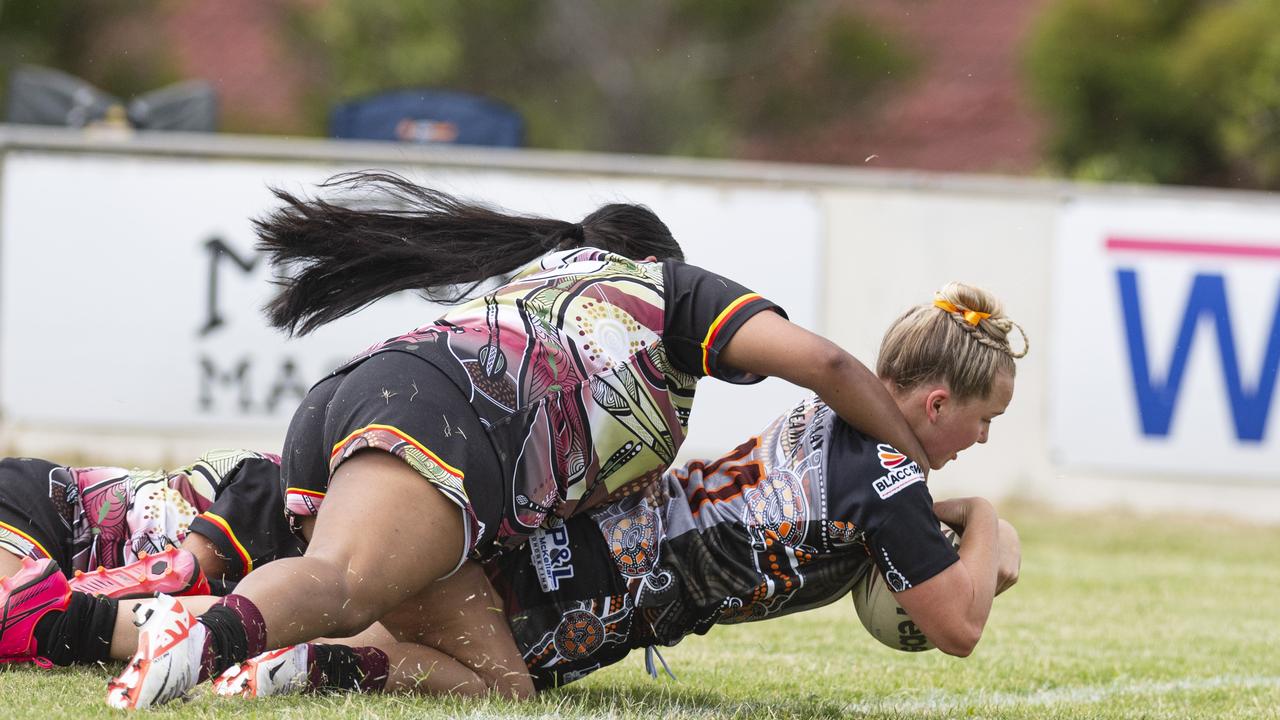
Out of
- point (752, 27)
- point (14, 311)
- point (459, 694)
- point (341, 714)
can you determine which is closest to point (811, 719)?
point (459, 694)

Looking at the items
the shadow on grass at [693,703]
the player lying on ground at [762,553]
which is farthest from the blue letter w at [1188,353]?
the player lying on ground at [762,553]

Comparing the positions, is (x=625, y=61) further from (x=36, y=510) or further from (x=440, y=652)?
(x=440, y=652)

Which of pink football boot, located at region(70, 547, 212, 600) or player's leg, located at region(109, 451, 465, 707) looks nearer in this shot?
player's leg, located at region(109, 451, 465, 707)

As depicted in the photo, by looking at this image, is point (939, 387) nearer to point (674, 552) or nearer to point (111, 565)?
point (674, 552)

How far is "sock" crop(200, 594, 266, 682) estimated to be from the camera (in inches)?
109

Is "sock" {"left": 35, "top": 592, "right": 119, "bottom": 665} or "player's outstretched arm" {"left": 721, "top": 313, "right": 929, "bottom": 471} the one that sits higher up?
"player's outstretched arm" {"left": 721, "top": 313, "right": 929, "bottom": 471}

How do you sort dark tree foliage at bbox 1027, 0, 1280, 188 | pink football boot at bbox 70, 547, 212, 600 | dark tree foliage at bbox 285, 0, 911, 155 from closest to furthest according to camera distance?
1. pink football boot at bbox 70, 547, 212, 600
2. dark tree foliage at bbox 1027, 0, 1280, 188
3. dark tree foliage at bbox 285, 0, 911, 155

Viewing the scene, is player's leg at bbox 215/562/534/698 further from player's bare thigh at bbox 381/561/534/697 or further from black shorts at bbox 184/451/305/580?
black shorts at bbox 184/451/305/580

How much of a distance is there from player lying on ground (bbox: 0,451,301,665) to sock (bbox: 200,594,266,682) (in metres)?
0.61

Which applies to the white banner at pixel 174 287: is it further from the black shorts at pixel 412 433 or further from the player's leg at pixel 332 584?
the player's leg at pixel 332 584

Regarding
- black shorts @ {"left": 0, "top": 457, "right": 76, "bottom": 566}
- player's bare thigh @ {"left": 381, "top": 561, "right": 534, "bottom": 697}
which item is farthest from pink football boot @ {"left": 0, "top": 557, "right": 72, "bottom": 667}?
player's bare thigh @ {"left": 381, "top": 561, "right": 534, "bottom": 697}

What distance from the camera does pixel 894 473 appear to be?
323 centimetres

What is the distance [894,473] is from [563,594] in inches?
30.8

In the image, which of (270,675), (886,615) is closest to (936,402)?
(886,615)
